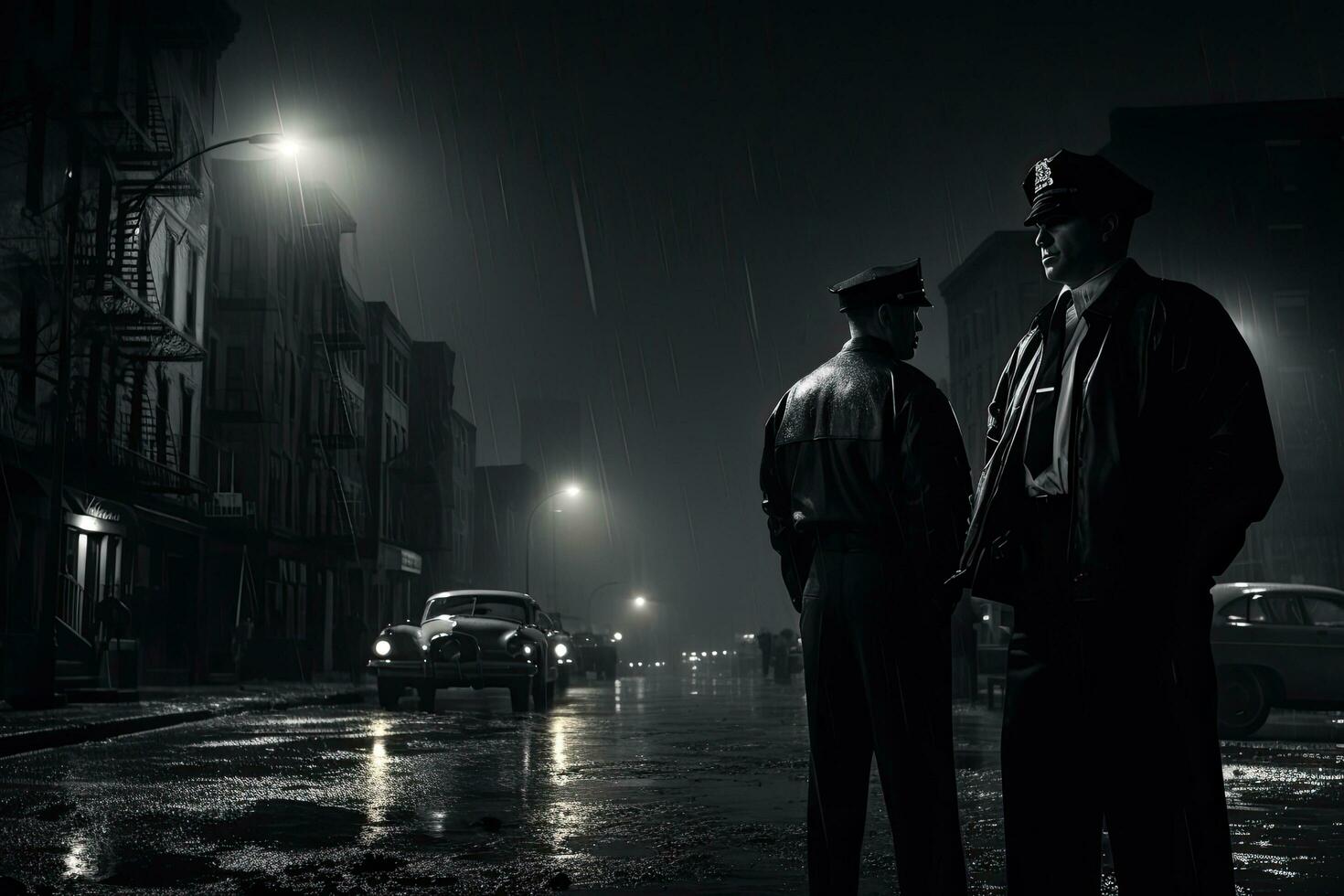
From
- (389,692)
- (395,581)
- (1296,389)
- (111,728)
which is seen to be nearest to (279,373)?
(395,581)

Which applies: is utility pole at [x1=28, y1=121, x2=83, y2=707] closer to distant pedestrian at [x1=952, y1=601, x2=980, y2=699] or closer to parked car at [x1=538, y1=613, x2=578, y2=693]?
parked car at [x1=538, y1=613, x2=578, y2=693]

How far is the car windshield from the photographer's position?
2270cm

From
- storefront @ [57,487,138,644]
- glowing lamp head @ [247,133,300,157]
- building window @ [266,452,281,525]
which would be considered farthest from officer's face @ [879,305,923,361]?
building window @ [266,452,281,525]

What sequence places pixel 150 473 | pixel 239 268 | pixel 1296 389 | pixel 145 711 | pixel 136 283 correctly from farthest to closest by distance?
1. pixel 1296 389
2. pixel 239 268
3. pixel 136 283
4. pixel 150 473
5. pixel 145 711

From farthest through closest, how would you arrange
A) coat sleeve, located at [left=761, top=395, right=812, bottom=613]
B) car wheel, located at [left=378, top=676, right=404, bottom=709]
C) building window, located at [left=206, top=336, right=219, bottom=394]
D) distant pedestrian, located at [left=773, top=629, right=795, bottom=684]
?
1. distant pedestrian, located at [left=773, top=629, right=795, bottom=684]
2. building window, located at [left=206, top=336, right=219, bottom=394]
3. car wheel, located at [left=378, top=676, right=404, bottom=709]
4. coat sleeve, located at [left=761, top=395, right=812, bottom=613]

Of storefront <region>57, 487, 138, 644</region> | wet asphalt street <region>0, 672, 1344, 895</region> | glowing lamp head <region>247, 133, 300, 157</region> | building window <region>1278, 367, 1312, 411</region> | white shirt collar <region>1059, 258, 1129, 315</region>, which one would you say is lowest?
wet asphalt street <region>0, 672, 1344, 895</region>

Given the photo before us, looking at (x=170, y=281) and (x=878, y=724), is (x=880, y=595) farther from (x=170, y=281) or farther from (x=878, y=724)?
(x=170, y=281)

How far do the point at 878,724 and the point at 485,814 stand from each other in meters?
5.00

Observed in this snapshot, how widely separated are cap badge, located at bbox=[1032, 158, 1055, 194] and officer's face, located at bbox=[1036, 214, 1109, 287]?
0.09 metres

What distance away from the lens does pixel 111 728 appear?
16641 mm

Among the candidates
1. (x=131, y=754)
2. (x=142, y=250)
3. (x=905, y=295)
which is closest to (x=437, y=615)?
(x=131, y=754)

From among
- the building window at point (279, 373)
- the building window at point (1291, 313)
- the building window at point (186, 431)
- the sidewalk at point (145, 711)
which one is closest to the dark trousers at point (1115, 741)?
the sidewalk at point (145, 711)

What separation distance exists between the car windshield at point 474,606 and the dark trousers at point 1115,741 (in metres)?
19.4

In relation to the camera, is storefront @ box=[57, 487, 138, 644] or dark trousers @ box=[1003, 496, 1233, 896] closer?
dark trousers @ box=[1003, 496, 1233, 896]
